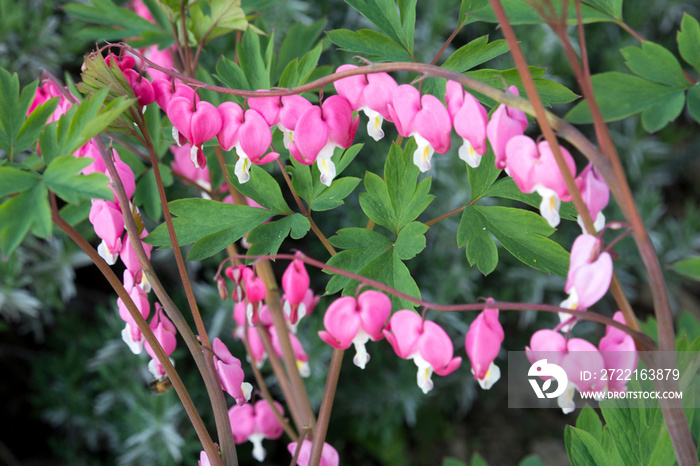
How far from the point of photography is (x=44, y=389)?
1.81 m

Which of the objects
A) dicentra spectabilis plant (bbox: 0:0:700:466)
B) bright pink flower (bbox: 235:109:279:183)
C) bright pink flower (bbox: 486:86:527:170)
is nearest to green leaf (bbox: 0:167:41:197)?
dicentra spectabilis plant (bbox: 0:0:700:466)

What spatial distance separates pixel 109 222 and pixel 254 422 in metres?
0.45

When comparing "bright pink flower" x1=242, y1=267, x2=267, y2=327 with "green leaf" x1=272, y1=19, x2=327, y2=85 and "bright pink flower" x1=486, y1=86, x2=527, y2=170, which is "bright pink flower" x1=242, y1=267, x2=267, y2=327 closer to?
"bright pink flower" x1=486, y1=86, x2=527, y2=170

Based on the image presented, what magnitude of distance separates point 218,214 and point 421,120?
0.91 ft

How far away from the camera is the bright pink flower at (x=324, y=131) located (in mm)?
614

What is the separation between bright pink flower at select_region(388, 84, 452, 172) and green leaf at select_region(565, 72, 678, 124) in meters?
0.12

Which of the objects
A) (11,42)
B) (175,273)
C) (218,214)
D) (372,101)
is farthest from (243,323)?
(11,42)

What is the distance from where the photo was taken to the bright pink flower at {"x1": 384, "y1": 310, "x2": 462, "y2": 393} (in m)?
0.54

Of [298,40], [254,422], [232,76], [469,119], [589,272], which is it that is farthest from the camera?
[298,40]

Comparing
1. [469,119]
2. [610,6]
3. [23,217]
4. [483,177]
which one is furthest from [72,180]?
[610,6]

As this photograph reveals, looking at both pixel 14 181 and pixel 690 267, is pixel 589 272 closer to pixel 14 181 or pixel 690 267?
pixel 690 267

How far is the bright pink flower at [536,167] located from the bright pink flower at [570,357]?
0.41 ft

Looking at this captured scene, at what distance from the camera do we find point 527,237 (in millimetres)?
668

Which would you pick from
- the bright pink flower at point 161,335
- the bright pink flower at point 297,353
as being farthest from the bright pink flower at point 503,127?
the bright pink flower at point 297,353
